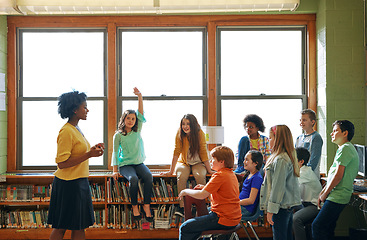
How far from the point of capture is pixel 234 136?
18.0 feet

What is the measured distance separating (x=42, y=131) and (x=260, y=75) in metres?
3.04

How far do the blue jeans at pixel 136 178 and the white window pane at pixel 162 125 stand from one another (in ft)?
A: 2.04

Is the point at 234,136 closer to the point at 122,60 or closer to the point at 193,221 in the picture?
the point at 122,60

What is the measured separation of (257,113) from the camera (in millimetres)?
5496

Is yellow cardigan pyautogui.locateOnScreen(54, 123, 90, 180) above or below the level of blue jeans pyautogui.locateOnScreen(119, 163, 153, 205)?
above

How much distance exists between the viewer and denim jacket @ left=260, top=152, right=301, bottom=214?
10.9ft

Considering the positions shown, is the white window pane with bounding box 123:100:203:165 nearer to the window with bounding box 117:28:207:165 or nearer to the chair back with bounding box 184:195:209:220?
the window with bounding box 117:28:207:165

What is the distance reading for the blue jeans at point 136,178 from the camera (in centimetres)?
465

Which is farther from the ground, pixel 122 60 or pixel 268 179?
pixel 122 60

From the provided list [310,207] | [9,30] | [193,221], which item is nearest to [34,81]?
[9,30]

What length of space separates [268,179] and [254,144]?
134 centimetres

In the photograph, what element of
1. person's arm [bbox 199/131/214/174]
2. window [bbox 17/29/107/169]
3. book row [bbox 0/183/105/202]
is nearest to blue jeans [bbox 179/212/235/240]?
person's arm [bbox 199/131/214/174]

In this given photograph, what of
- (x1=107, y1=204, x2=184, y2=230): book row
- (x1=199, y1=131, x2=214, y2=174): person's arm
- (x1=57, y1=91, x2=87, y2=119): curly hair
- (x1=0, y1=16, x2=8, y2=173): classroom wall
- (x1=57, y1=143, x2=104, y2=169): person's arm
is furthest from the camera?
(x1=0, y1=16, x2=8, y2=173): classroom wall

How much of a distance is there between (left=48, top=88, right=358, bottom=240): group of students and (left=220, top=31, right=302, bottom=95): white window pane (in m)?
0.85
